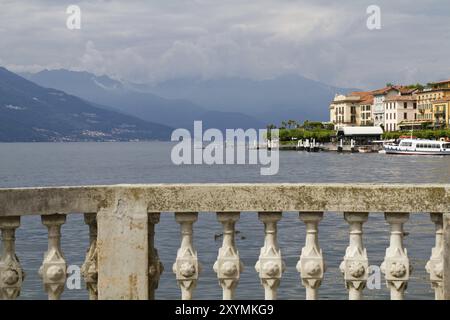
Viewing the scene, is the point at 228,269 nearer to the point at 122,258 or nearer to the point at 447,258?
the point at 122,258

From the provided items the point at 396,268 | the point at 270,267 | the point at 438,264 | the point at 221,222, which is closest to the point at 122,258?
the point at 221,222

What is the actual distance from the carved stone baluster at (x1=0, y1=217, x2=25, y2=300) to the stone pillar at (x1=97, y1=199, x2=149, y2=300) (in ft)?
2.82

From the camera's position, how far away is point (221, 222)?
7.44 m

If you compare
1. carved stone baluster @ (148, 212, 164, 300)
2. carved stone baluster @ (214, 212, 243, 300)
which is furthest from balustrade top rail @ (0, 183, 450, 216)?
carved stone baluster @ (214, 212, 243, 300)

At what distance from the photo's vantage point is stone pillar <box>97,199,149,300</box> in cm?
749

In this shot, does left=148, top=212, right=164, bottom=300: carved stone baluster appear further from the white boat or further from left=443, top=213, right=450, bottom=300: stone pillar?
the white boat

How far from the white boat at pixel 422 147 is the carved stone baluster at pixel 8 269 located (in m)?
176

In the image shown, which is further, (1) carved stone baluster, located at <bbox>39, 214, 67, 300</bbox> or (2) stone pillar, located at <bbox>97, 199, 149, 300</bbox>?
(2) stone pillar, located at <bbox>97, 199, 149, 300</bbox>
